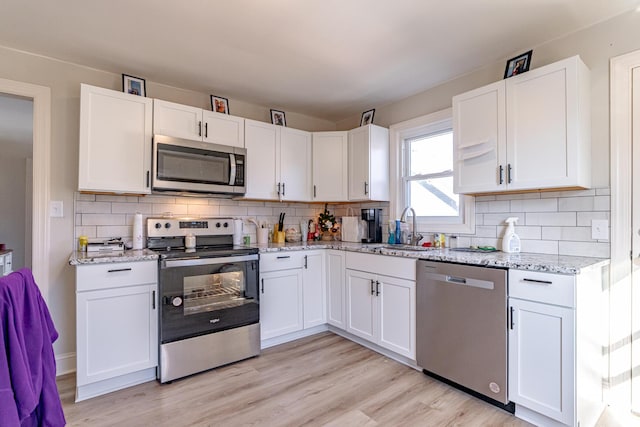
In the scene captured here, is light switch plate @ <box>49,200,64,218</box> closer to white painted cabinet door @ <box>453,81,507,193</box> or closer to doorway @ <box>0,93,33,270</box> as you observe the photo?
white painted cabinet door @ <box>453,81,507,193</box>

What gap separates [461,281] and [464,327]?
29 cm

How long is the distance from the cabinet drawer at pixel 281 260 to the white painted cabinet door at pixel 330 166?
2.65 feet

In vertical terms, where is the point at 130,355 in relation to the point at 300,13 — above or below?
below

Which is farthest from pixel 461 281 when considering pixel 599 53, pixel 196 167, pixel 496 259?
pixel 196 167

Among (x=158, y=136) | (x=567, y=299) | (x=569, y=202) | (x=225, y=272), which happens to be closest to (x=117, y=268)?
(x=225, y=272)

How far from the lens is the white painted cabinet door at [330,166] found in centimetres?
354

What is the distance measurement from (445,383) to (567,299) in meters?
1.03

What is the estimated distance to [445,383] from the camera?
227 cm

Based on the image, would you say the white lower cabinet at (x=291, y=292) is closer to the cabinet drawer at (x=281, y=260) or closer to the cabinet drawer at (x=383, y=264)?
the cabinet drawer at (x=281, y=260)

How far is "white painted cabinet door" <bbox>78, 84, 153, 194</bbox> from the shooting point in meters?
2.36

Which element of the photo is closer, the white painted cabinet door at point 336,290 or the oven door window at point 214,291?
the oven door window at point 214,291

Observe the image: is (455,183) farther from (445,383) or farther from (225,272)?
(225,272)

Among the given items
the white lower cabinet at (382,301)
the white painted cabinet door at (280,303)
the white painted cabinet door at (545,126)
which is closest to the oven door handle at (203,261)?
the white painted cabinet door at (280,303)

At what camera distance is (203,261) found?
2.44 metres
